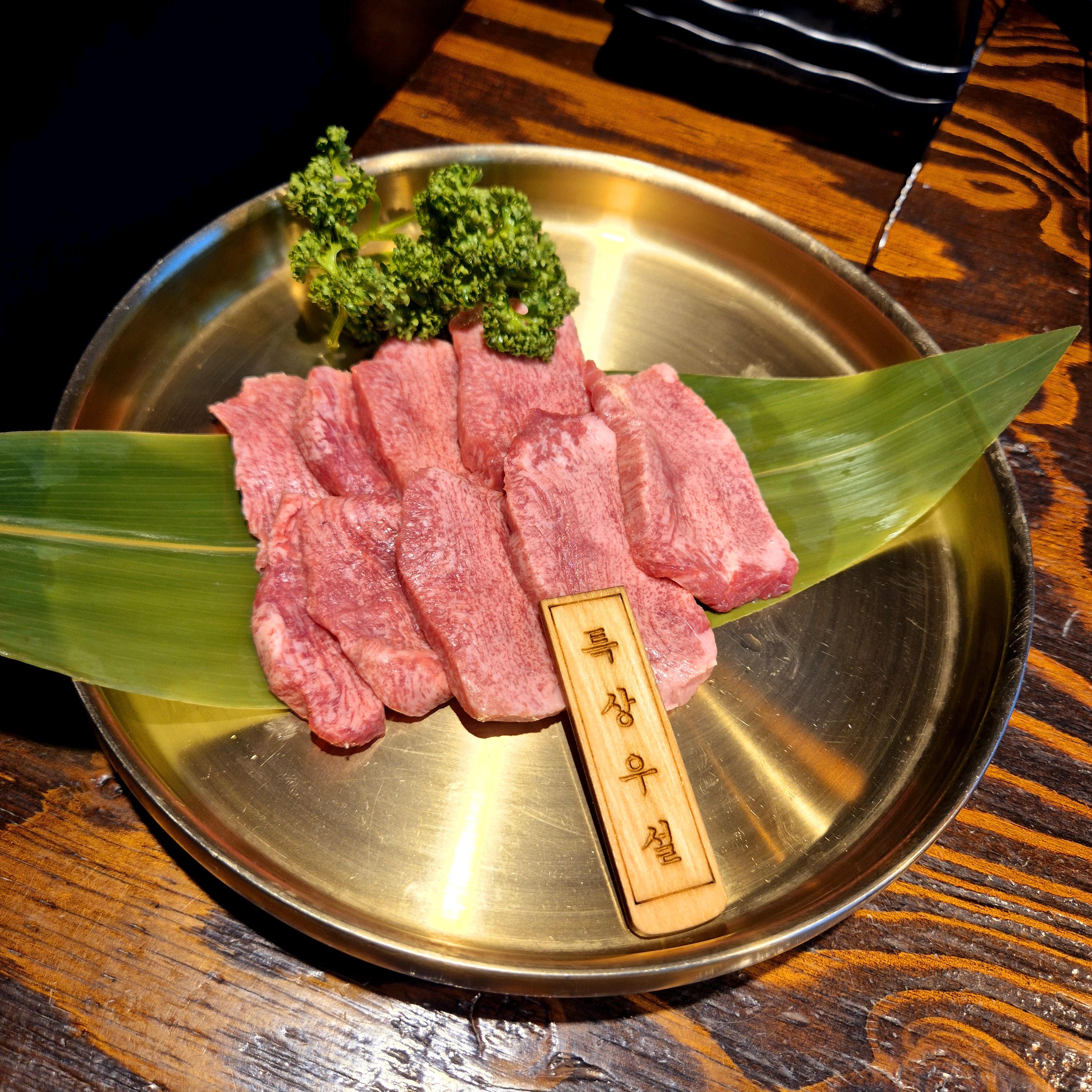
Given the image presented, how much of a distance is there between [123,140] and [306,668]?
2529 mm

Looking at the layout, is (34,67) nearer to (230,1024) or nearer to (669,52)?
(669,52)

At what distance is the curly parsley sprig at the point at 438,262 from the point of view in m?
2.43

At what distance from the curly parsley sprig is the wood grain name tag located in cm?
95

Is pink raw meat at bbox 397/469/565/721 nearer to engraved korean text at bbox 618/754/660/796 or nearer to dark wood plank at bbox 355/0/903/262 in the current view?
engraved korean text at bbox 618/754/660/796

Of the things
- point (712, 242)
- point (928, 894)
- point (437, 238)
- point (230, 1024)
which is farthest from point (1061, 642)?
point (230, 1024)

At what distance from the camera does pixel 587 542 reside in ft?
7.59

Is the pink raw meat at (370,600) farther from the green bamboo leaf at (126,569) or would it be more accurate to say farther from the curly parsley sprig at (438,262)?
the curly parsley sprig at (438,262)

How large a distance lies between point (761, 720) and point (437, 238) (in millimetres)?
1704

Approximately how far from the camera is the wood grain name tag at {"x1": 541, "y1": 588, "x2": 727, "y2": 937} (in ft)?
6.01

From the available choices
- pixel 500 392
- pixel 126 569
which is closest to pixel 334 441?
pixel 500 392

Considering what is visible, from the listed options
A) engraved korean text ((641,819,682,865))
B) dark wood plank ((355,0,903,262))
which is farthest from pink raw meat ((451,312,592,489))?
dark wood plank ((355,0,903,262))

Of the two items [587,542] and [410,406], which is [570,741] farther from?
[410,406]

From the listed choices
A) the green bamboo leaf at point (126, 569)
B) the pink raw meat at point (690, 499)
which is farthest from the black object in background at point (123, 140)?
the pink raw meat at point (690, 499)

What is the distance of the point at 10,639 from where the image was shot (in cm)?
202
